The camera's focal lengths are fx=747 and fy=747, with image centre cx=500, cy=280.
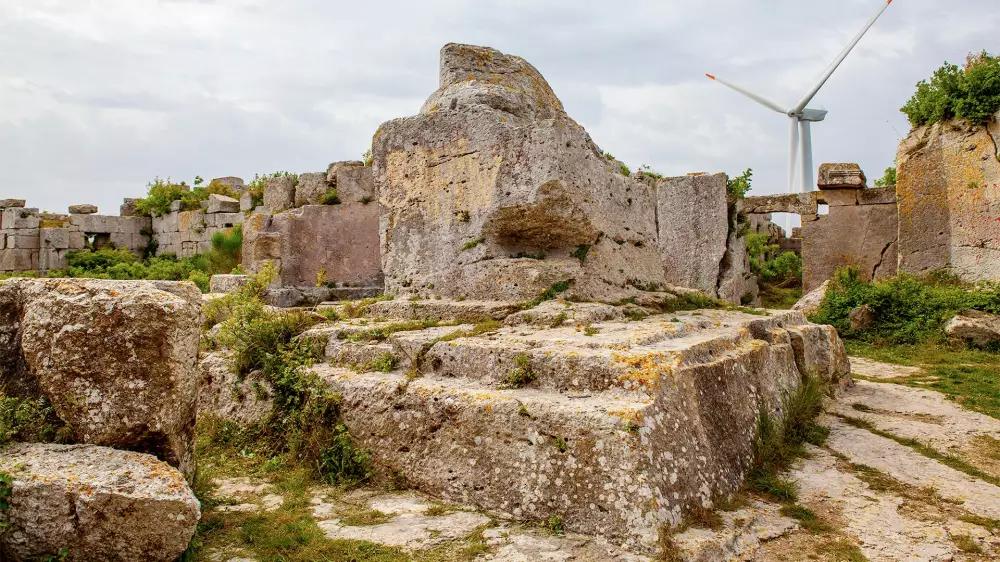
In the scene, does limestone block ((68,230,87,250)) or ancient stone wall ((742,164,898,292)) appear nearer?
ancient stone wall ((742,164,898,292))

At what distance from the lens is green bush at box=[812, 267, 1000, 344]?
9.73 meters

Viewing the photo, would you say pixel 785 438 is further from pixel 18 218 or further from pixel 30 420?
pixel 18 218

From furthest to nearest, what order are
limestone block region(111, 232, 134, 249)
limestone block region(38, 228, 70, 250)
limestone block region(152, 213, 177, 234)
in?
limestone block region(111, 232, 134, 249) → limestone block region(152, 213, 177, 234) → limestone block region(38, 228, 70, 250)

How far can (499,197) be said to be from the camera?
16.0 feet

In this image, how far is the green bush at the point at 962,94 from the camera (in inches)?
468

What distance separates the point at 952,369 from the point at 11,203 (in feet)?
62.6

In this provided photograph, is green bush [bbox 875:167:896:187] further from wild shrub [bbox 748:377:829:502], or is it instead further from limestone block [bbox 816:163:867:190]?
wild shrub [bbox 748:377:829:502]

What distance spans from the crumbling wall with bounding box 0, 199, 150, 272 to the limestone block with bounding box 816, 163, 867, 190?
1527 cm

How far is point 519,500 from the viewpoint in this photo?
10.2ft

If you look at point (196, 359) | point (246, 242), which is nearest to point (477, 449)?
point (196, 359)

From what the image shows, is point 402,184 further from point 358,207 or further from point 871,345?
point 871,345

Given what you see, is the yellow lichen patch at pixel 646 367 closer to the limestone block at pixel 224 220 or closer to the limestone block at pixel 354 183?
the limestone block at pixel 354 183

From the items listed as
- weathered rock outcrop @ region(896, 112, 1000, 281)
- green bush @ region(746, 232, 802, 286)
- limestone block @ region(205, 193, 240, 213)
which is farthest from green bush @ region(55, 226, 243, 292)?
weathered rock outcrop @ region(896, 112, 1000, 281)

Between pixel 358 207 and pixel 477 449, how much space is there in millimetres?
8209
